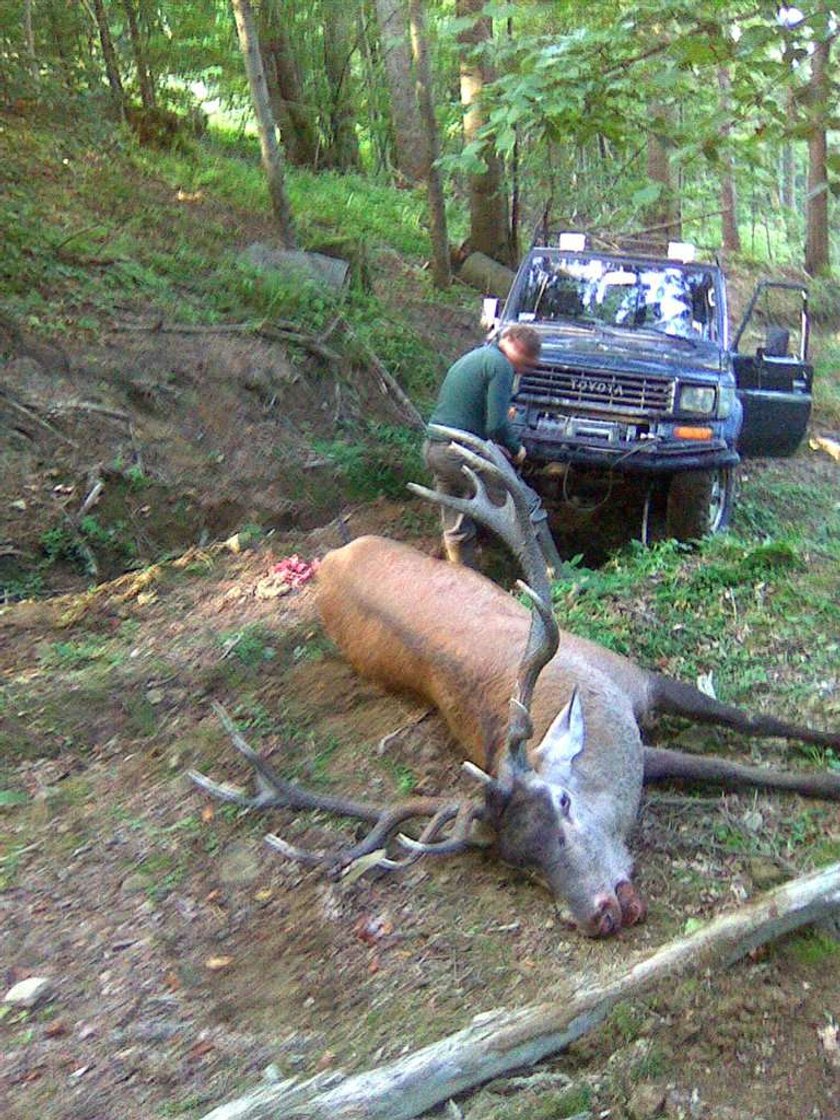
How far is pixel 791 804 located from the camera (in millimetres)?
5105

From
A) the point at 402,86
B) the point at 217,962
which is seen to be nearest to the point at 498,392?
the point at 217,962

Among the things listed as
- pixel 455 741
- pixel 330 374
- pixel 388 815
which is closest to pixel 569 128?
pixel 455 741

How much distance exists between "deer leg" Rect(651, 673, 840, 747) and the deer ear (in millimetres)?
861

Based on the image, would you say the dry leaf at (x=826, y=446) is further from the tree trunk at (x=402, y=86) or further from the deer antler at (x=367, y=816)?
the tree trunk at (x=402, y=86)

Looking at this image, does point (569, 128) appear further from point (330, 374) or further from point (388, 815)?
point (330, 374)

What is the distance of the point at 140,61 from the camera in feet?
59.2

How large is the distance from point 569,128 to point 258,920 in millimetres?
4408

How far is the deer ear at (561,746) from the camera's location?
15.8 ft

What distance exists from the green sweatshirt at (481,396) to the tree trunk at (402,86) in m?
14.7

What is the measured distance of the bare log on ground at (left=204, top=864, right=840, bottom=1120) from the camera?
10.9 ft

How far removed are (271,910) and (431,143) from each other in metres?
12.1

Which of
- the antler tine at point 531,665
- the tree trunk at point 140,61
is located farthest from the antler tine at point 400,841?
the tree trunk at point 140,61

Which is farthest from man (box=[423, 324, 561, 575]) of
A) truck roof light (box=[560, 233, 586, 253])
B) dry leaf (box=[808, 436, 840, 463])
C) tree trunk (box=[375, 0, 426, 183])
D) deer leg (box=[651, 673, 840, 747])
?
tree trunk (box=[375, 0, 426, 183])

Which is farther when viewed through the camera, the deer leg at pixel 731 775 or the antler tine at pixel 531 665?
the deer leg at pixel 731 775
